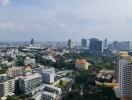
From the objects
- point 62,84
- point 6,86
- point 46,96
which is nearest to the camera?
point 46,96

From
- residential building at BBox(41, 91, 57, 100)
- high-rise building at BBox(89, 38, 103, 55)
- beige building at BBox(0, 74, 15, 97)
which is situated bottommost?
residential building at BBox(41, 91, 57, 100)

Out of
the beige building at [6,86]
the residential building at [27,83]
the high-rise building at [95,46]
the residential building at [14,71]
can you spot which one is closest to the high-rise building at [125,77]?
the residential building at [27,83]

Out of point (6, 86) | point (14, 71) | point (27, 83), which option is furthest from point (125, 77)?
point (14, 71)

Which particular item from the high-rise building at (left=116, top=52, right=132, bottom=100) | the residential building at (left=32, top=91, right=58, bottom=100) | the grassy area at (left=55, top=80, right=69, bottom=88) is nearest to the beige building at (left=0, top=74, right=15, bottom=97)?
the residential building at (left=32, top=91, right=58, bottom=100)

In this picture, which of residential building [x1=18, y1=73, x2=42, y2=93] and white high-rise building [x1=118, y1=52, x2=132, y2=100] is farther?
residential building [x1=18, y1=73, x2=42, y2=93]

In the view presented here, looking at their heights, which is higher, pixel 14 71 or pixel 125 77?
pixel 125 77

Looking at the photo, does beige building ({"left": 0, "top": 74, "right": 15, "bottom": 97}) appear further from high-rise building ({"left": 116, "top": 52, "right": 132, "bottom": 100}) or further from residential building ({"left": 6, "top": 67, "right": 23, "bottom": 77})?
high-rise building ({"left": 116, "top": 52, "right": 132, "bottom": 100})

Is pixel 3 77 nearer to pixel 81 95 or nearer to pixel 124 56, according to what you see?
pixel 81 95

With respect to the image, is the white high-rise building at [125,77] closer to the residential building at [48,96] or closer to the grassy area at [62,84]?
the residential building at [48,96]

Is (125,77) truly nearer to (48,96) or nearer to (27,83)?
(48,96)
